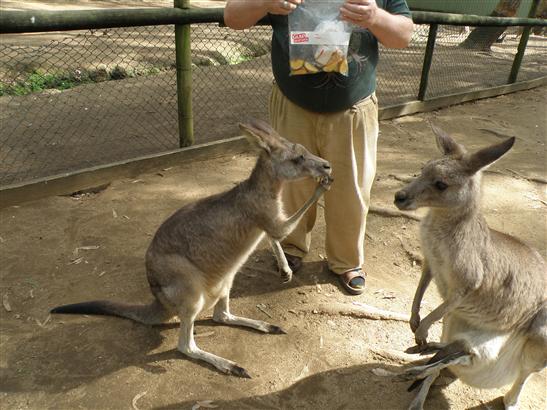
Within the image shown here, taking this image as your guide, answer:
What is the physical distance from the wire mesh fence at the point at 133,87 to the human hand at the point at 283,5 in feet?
8.65

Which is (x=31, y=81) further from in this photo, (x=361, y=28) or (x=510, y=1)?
Result: (x=510, y=1)

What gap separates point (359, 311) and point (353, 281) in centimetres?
24

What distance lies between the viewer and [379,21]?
2398mm

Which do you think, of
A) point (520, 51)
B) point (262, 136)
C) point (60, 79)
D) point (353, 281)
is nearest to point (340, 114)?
point (262, 136)

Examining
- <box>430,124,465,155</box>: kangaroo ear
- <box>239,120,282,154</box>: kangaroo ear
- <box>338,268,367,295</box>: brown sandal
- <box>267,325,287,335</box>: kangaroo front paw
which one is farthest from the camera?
<box>338,268,367,295</box>: brown sandal

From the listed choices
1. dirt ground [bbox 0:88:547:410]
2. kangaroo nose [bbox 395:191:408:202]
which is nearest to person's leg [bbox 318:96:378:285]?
dirt ground [bbox 0:88:547:410]

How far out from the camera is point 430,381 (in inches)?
94.8

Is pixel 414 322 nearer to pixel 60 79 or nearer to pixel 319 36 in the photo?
pixel 319 36

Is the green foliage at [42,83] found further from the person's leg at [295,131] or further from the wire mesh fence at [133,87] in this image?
the person's leg at [295,131]

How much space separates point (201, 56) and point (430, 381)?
21.2 feet

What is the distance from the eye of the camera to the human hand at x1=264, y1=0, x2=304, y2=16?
2361 millimetres

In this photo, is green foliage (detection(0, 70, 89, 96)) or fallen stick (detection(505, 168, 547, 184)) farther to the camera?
green foliage (detection(0, 70, 89, 96))

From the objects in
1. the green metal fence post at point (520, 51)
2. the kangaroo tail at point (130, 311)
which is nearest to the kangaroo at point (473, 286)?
the kangaroo tail at point (130, 311)

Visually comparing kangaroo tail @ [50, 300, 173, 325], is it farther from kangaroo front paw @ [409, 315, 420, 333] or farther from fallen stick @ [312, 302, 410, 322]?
kangaroo front paw @ [409, 315, 420, 333]
